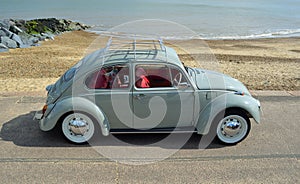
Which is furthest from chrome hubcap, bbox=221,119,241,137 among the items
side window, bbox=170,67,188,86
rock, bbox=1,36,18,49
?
rock, bbox=1,36,18,49

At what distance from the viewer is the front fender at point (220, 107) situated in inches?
189

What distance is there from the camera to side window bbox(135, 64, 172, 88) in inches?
191

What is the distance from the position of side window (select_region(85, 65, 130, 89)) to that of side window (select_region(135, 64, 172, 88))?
0.21 metres

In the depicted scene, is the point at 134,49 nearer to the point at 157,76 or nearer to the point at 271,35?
the point at 157,76

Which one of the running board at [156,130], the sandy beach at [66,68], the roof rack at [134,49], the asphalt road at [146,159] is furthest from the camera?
the sandy beach at [66,68]

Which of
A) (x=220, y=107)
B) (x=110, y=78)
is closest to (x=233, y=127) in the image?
(x=220, y=107)

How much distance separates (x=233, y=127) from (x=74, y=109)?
2692 millimetres

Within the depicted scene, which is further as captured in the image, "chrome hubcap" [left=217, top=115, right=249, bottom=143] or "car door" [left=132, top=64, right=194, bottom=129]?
"chrome hubcap" [left=217, top=115, right=249, bottom=143]

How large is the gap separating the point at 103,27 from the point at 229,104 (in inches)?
1045

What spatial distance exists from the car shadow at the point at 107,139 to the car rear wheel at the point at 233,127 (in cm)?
19

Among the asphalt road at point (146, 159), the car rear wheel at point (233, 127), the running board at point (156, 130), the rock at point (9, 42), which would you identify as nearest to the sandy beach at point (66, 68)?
the rock at point (9, 42)

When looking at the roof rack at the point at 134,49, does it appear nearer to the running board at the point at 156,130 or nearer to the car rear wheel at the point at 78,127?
the car rear wheel at the point at 78,127

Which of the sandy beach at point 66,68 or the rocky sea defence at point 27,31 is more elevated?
the rocky sea defence at point 27,31

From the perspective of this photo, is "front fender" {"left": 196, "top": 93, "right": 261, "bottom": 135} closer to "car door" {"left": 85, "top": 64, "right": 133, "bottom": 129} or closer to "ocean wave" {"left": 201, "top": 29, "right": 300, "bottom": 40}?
"car door" {"left": 85, "top": 64, "right": 133, "bottom": 129}
